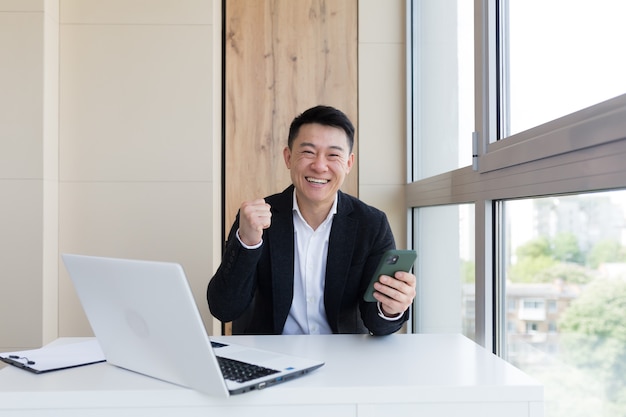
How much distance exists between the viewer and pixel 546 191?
4.32 ft

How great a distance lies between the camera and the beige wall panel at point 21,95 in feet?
8.25

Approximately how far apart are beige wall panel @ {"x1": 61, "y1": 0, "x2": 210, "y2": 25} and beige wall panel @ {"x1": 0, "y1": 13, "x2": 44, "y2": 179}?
226 mm

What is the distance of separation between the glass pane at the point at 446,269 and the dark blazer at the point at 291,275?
0.26 m

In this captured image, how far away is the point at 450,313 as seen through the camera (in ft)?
7.47

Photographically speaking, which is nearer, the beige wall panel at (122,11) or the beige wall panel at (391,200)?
the beige wall panel at (122,11)

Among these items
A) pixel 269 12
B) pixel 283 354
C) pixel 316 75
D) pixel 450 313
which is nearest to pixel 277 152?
pixel 316 75

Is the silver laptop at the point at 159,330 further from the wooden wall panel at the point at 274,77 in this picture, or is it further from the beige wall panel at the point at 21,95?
the wooden wall panel at the point at 274,77

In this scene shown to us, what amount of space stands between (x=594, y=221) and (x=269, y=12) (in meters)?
2.14

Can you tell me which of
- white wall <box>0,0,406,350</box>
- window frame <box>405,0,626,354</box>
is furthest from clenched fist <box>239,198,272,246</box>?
white wall <box>0,0,406,350</box>

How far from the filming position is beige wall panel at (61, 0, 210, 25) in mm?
2738

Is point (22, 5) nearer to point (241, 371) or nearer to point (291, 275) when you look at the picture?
point (291, 275)

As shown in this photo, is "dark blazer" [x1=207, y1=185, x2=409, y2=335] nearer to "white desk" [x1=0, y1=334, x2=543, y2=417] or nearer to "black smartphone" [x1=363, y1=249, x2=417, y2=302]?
"black smartphone" [x1=363, y1=249, x2=417, y2=302]

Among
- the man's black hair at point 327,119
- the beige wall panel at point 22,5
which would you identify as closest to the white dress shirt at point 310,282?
the man's black hair at point 327,119

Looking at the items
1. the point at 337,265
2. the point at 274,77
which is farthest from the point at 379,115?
the point at 337,265
